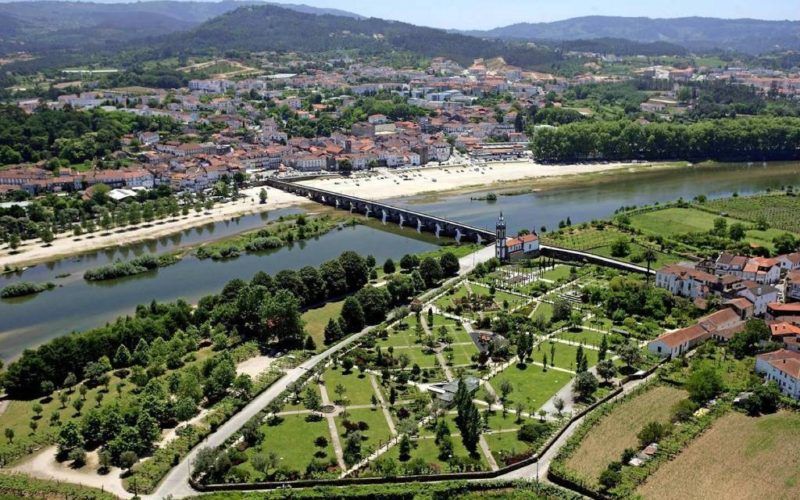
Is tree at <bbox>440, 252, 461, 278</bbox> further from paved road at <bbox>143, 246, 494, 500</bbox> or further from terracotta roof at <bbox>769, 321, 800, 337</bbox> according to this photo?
terracotta roof at <bbox>769, 321, 800, 337</bbox>

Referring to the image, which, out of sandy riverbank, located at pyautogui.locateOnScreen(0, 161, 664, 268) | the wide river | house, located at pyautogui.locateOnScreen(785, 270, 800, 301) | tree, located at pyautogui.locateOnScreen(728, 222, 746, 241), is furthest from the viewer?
sandy riverbank, located at pyautogui.locateOnScreen(0, 161, 664, 268)

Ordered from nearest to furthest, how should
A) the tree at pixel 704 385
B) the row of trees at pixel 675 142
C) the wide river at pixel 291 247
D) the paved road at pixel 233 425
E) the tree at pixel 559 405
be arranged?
the paved road at pixel 233 425 → the tree at pixel 559 405 → the tree at pixel 704 385 → the wide river at pixel 291 247 → the row of trees at pixel 675 142

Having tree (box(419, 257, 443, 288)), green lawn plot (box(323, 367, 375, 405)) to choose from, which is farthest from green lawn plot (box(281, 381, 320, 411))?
tree (box(419, 257, 443, 288))

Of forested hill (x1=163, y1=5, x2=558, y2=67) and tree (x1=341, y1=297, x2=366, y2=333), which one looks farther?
forested hill (x1=163, y1=5, x2=558, y2=67)

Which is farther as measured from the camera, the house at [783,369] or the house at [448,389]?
the house at [783,369]

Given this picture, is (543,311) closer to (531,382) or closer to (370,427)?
(531,382)

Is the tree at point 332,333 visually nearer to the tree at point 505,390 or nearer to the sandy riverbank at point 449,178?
the tree at point 505,390

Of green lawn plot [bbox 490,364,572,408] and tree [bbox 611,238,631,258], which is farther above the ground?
tree [bbox 611,238,631,258]

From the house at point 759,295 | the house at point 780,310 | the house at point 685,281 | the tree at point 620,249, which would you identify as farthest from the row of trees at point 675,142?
the house at point 780,310
